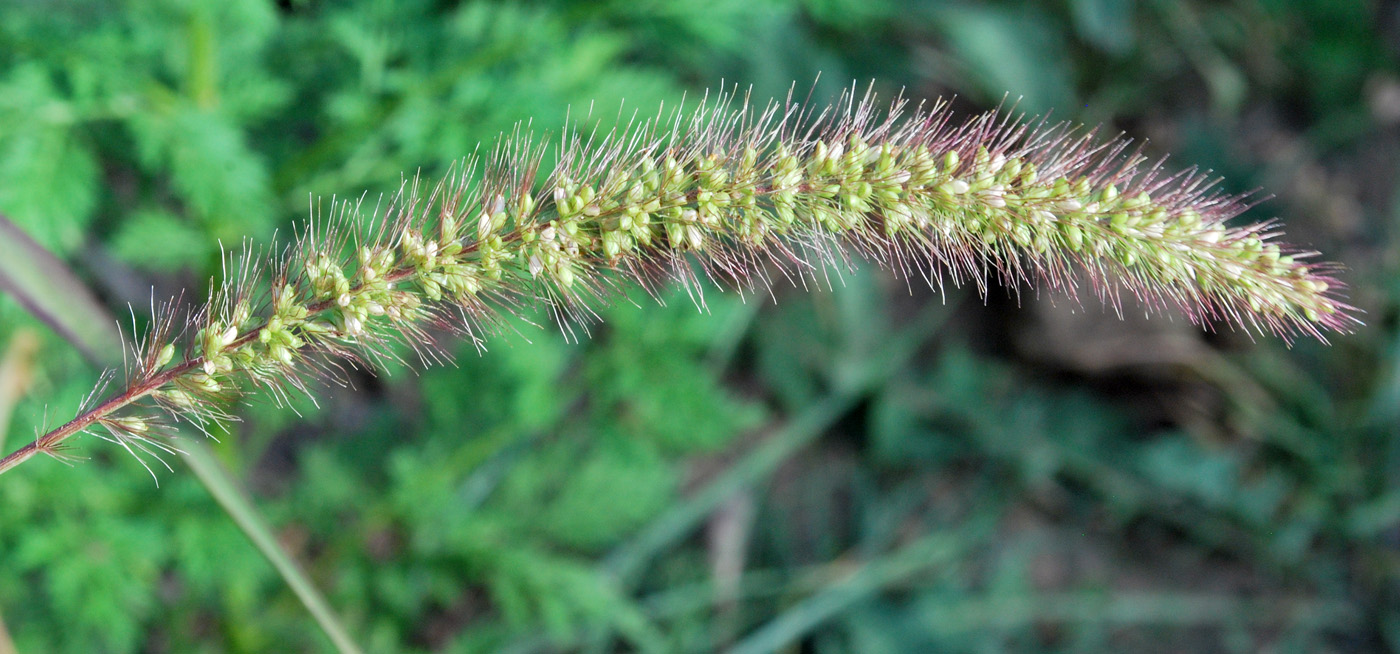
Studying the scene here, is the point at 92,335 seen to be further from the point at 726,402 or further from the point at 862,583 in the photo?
the point at 862,583

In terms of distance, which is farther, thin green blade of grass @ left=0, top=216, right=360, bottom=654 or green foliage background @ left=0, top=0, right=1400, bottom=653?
green foliage background @ left=0, top=0, right=1400, bottom=653

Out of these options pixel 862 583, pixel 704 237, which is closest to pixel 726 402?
pixel 862 583

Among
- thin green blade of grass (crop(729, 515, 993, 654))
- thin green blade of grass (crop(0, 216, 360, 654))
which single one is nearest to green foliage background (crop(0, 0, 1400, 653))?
thin green blade of grass (crop(729, 515, 993, 654))

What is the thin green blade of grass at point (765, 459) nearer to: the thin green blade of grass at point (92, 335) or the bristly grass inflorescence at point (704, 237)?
the thin green blade of grass at point (92, 335)

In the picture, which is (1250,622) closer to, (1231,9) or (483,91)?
(1231,9)

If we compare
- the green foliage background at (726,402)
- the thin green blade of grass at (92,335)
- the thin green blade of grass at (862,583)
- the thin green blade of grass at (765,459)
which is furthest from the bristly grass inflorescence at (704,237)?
the thin green blade of grass at (862,583)

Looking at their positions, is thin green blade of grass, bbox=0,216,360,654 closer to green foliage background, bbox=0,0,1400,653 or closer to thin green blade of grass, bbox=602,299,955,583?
green foliage background, bbox=0,0,1400,653
